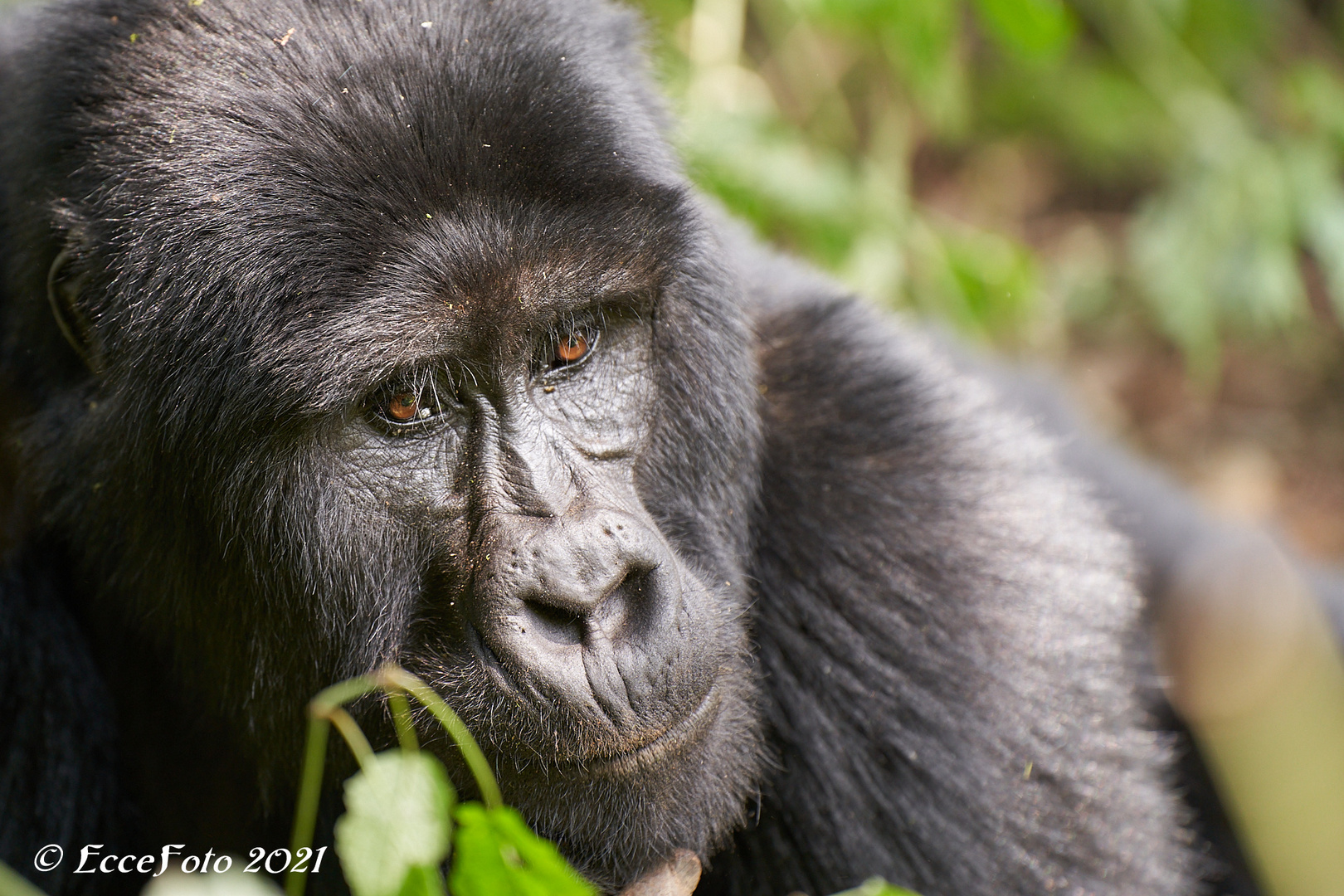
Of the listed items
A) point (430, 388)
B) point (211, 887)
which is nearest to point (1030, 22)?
point (430, 388)

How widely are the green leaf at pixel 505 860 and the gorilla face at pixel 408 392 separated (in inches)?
18.2

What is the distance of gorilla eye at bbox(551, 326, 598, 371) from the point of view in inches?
93.4

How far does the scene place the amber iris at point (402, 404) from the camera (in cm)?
224

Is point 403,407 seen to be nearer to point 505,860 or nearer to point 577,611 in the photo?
point 577,611

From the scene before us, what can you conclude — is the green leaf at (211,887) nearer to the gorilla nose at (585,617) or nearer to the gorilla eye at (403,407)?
the gorilla nose at (585,617)

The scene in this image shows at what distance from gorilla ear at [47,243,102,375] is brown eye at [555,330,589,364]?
0.82 meters

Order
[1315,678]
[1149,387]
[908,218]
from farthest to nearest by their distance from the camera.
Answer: [1149,387], [908,218], [1315,678]

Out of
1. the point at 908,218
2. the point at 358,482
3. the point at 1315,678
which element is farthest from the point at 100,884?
the point at 908,218

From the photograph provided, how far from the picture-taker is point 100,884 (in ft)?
9.14

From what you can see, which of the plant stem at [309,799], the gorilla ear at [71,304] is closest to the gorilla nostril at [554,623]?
the plant stem at [309,799]

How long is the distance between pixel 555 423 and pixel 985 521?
46.7 inches

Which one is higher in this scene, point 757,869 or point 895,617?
point 895,617

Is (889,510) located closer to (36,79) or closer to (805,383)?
(805,383)

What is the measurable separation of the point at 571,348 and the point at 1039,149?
613cm
